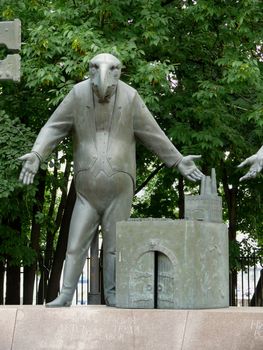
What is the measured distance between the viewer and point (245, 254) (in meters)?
19.4

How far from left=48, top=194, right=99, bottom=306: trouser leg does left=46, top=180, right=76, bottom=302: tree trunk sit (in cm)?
799

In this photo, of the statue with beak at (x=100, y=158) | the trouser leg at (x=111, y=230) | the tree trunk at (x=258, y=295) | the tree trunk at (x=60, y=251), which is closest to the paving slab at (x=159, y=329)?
the statue with beak at (x=100, y=158)

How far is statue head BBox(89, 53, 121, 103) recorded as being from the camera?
846 cm

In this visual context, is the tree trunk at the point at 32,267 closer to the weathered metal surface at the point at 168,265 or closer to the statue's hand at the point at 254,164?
the weathered metal surface at the point at 168,265

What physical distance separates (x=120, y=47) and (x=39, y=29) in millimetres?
1210

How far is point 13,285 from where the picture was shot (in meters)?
17.2

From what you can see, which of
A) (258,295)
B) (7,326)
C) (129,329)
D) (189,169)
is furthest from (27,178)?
(258,295)

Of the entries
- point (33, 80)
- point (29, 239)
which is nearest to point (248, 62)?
point (33, 80)

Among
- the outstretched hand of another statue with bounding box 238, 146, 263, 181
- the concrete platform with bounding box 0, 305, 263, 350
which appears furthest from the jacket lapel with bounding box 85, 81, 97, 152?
the concrete platform with bounding box 0, 305, 263, 350

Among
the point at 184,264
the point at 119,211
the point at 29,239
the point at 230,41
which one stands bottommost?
the point at 184,264

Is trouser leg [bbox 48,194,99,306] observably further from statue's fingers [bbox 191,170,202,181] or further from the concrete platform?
statue's fingers [bbox 191,170,202,181]

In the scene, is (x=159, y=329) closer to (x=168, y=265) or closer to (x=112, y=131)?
(x=168, y=265)

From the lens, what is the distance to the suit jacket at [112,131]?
8617 millimetres

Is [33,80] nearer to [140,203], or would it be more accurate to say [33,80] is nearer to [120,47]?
[120,47]
